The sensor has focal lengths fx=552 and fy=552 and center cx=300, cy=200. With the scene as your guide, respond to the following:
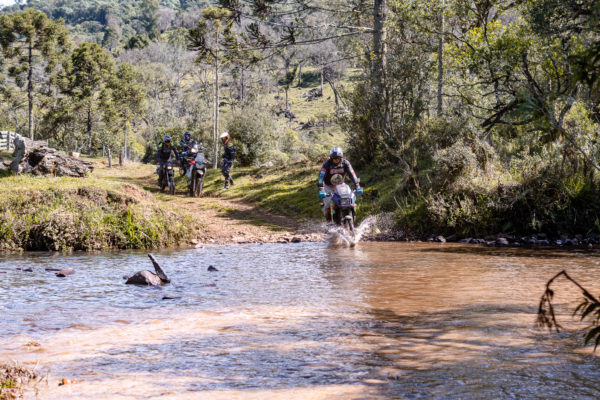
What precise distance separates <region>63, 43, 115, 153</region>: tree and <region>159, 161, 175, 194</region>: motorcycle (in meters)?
29.0

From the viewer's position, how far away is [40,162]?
1590cm

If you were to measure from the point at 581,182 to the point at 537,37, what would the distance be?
12.5ft

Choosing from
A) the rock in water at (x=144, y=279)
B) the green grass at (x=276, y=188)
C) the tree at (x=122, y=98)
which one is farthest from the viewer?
the tree at (x=122, y=98)

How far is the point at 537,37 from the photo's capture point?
13.0m

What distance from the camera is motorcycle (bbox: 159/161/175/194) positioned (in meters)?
21.5

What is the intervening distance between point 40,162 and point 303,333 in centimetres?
1326

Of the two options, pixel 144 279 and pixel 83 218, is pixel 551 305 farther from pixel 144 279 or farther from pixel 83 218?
pixel 83 218

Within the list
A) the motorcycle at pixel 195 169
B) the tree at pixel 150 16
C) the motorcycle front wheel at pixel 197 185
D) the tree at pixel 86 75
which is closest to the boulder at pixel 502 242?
the motorcycle at pixel 195 169

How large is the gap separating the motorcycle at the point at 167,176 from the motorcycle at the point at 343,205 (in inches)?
410

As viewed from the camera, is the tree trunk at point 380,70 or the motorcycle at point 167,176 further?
the motorcycle at point 167,176

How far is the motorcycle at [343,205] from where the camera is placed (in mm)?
12297

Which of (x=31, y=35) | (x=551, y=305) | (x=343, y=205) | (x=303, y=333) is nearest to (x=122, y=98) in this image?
(x=31, y=35)

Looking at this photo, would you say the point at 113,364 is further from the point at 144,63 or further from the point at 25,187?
the point at 144,63

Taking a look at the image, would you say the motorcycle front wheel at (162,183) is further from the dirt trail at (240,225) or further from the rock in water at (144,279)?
the rock in water at (144,279)
